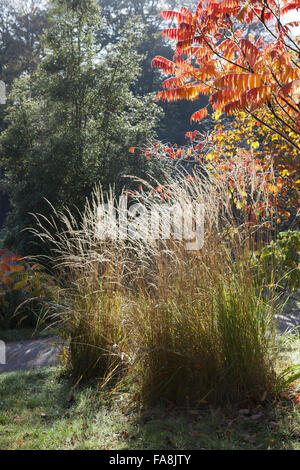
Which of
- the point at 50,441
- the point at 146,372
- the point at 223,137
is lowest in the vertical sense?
the point at 50,441

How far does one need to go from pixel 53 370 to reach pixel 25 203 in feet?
19.1

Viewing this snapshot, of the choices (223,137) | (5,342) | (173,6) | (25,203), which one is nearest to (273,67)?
(223,137)

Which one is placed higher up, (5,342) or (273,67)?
(273,67)

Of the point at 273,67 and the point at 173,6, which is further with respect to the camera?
the point at 173,6

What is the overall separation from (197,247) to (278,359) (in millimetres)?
958

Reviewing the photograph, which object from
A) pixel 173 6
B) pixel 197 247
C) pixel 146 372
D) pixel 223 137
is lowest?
pixel 146 372

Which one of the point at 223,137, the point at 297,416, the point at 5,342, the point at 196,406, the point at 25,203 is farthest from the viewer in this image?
the point at 25,203

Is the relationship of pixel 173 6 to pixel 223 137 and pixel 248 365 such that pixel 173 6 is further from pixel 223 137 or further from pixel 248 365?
pixel 248 365
